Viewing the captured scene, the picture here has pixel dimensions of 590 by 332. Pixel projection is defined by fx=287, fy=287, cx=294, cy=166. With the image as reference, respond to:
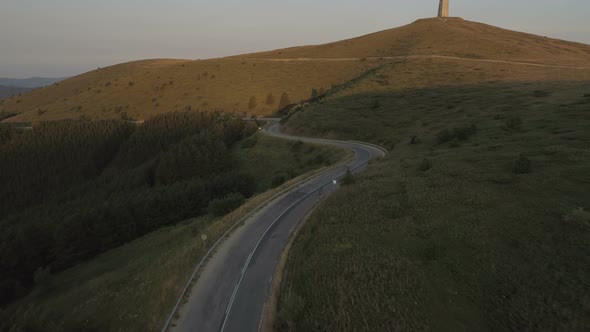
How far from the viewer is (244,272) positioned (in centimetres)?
1781

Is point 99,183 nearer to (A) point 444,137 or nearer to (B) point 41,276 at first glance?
(B) point 41,276

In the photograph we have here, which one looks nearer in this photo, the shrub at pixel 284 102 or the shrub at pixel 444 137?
the shrub at pixel 444 137

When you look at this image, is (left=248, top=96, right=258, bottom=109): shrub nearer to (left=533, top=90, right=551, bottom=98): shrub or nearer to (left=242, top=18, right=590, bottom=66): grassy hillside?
(left=242, top=18, right=590, bottom=66): grassy hillside

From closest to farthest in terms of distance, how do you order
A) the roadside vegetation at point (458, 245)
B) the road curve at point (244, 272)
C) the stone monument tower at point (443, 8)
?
the roadside vegetation at point (458, 245) < the road curve at point (244, 272) < the stone monument tower at point (443, 8)

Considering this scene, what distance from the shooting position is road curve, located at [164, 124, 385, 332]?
14180 millimetres

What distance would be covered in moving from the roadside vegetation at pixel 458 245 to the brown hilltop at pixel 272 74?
69755 mm

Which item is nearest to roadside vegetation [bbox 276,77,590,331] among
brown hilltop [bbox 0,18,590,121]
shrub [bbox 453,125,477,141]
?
shrub [bbox 453,125,477,141]

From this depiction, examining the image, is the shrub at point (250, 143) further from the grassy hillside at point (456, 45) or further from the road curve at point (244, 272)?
the grassy hillside at point (456, 45)

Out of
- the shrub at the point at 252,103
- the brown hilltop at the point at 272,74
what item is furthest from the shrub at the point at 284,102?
the shrub at the point at 252,103

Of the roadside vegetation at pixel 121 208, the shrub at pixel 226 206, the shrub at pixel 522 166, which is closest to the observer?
the roadside vegetation at pixel 121 208

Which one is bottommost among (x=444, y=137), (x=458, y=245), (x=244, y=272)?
(x=244, y=272)

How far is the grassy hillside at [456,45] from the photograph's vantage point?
332 ft

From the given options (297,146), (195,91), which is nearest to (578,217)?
(297,146)

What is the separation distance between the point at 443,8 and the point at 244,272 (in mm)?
185281
